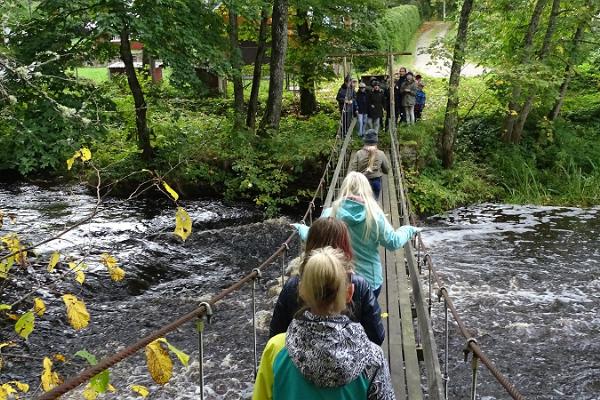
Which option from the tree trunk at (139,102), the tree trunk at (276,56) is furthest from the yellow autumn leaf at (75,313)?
the tree trunk at (276,56)

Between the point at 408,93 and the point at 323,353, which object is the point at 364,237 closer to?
the point at 323,353

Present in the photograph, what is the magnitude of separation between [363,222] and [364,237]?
0.10m

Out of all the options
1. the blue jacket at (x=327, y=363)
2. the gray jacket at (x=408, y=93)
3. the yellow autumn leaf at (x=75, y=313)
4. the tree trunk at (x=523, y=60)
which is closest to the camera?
the blue jacket at (x=327, y=363)

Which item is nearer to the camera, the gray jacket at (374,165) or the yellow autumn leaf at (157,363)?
the yellow autumn leaf at (157,363)

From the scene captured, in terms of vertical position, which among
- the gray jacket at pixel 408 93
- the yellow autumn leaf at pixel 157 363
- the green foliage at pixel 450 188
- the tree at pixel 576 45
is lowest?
the green foliage at pixel 450 188

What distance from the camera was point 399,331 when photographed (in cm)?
438

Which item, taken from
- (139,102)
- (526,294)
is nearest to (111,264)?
(526,294)

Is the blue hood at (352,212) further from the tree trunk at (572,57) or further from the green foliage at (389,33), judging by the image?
the tree trunk at (572,57)

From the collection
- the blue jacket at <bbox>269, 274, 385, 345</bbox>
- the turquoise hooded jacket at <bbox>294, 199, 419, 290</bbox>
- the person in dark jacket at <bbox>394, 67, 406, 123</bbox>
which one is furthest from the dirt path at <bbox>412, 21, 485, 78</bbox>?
the blue jacket at <bbox>269, 274, 385, 345</bbox>

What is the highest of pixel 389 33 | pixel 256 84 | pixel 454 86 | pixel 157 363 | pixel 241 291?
pixel 389 33

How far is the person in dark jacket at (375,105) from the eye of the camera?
485 inches

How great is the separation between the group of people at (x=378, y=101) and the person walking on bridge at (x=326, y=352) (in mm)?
10836

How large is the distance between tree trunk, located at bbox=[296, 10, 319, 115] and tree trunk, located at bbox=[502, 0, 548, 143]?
5303mm

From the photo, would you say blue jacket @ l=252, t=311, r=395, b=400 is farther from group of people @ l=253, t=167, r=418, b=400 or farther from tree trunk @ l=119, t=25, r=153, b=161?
tree trunk @ l=119, t=25, r=153, b=161
